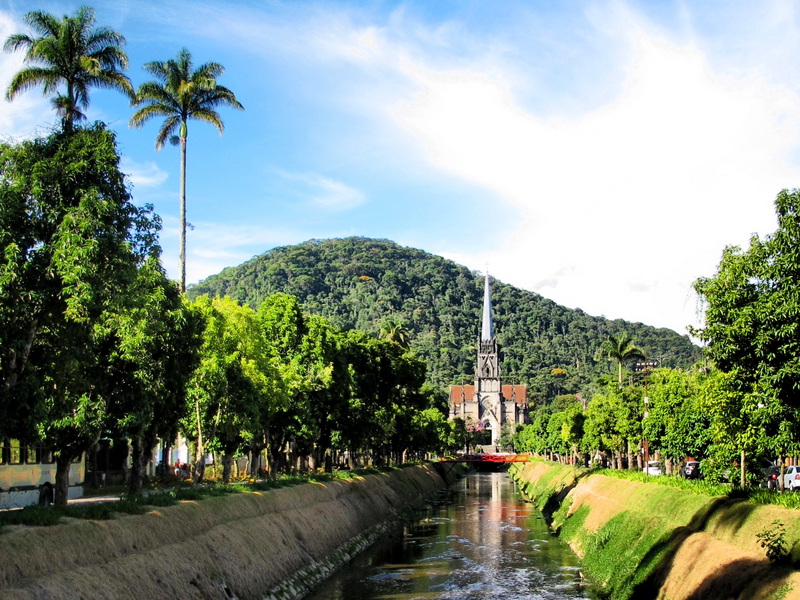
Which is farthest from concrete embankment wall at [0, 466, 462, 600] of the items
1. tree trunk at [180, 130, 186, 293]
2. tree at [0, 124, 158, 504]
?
tree trunk at [180, 130, 186, 293]

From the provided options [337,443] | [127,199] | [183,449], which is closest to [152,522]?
[127,199]

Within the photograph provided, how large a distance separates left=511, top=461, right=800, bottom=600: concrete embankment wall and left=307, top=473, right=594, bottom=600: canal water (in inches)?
77.7

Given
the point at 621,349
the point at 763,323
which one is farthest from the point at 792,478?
the point at 621,349

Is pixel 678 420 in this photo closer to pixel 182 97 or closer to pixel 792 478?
pixel 792 478

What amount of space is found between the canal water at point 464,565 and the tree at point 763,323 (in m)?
15.1

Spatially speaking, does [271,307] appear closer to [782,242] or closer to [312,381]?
[312,381]

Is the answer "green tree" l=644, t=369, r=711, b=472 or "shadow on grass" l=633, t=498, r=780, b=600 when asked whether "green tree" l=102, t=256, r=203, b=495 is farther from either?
"green tree" l=644, t=369, r=711, b=472

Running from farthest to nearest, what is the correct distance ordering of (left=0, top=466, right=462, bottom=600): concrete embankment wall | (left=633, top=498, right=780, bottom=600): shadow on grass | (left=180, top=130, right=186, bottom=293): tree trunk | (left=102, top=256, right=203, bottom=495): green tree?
(left=180, top=130, right=186, bottom=293): tree trunk
(left=102, top=256, right=203, bottom=495): green tree
(left=633, top=498, right=780, bottom=600): shadow on grass
(left=0, top=466, right=462, bottom=600): concrete embankment wall

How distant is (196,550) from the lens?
26953 millimetres

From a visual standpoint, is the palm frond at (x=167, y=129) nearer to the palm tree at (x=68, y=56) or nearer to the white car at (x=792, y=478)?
the palm tree at (x=68, y=56)

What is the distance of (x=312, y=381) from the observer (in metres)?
55.6

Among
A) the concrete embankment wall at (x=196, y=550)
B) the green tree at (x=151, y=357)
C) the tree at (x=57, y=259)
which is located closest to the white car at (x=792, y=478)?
the concrete embankment wall at (x=196, y=550)

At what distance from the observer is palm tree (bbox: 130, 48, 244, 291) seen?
5391 centimetres

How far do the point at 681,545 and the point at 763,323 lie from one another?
11191 millimetres
